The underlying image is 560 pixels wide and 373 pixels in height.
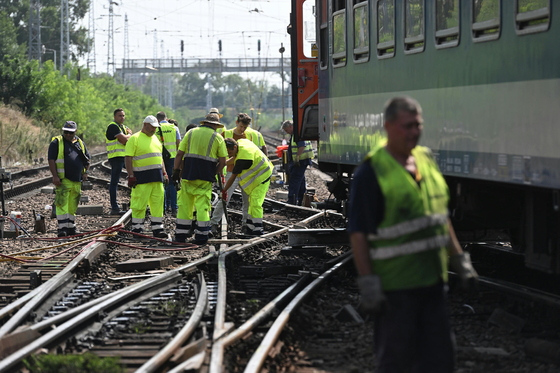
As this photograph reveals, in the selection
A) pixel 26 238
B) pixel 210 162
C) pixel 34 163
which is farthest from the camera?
pixel 34 163

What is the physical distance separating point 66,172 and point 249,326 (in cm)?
679

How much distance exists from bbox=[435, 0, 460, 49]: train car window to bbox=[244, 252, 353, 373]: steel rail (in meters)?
2.57

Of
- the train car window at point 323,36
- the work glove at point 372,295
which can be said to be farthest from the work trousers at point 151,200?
the work glove at point 372,295

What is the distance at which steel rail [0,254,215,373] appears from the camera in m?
5.16

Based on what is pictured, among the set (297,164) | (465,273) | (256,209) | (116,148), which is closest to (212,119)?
(256,209)

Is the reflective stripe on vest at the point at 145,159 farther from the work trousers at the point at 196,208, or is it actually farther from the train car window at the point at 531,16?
the train car window at the point at 531,16

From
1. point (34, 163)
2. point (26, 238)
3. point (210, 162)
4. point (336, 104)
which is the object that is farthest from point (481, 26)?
point (34, 163)

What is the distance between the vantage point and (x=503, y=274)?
334 inches

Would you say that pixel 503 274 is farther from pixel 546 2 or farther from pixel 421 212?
pixel 421 212

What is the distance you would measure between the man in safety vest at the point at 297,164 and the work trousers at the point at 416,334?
10817mm

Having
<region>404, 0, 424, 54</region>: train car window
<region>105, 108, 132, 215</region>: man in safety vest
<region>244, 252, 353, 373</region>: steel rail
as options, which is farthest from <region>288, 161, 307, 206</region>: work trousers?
<region>404, 0, 424, 54</region>: train car window

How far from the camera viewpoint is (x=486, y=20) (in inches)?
253

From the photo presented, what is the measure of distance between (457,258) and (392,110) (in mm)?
907

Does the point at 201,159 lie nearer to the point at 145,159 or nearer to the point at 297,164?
the point at 145,159
